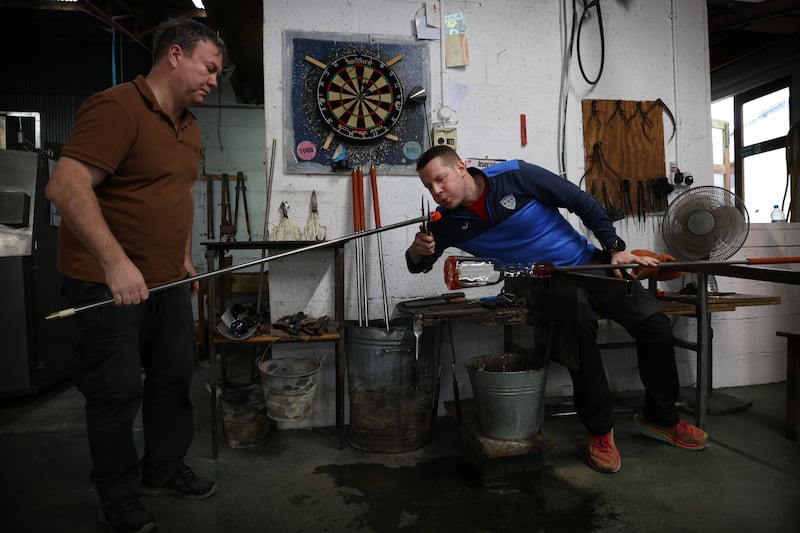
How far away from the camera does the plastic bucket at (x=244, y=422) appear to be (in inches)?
101

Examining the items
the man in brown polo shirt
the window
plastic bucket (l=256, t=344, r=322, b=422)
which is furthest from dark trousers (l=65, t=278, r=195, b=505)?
the window

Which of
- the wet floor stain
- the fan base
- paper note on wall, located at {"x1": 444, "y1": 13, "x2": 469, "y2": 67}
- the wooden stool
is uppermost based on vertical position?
paper note on wall, located at {"x1": 444, "y1": 13, "x2": 469, "y2": 67}

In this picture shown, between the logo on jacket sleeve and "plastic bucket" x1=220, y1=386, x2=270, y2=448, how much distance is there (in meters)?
1.62

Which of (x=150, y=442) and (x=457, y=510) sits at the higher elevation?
(x=150, y=442)

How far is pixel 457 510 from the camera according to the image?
191 centimetres

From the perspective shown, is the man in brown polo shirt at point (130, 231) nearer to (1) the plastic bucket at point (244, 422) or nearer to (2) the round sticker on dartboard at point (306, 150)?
(1) the plastic bucket at point (244, 422)

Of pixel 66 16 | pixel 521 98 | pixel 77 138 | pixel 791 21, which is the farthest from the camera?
pixel 66 16

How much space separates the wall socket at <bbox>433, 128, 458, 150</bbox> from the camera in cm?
296

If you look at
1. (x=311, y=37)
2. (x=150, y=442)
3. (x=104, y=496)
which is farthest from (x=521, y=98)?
(x=104, y=496)

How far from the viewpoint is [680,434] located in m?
2.43

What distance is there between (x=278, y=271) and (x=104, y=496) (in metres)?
1.41

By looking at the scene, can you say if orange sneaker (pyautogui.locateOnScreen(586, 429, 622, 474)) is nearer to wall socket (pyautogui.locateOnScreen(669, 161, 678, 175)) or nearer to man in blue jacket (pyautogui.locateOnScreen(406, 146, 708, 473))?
man in blue jacket (pyautogui.locateOnScreen(406, 146, 708, 473))

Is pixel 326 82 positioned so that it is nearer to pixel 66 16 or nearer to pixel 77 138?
pixel 77 138

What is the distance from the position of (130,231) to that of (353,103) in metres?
1.58
